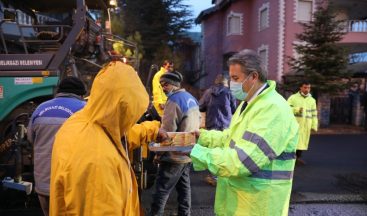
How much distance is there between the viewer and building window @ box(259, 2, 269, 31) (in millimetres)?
24566

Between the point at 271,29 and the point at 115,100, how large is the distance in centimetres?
2300

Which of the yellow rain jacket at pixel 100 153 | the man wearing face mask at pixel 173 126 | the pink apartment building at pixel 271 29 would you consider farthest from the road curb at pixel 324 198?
the pink apartment building at pixel 271 29

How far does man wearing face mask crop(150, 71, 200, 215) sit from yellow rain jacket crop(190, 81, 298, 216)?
73.6 inches

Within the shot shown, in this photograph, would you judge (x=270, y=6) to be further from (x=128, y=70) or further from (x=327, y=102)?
(x=128, y=70)

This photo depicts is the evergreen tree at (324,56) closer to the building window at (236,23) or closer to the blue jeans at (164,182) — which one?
the building window at (236,23)

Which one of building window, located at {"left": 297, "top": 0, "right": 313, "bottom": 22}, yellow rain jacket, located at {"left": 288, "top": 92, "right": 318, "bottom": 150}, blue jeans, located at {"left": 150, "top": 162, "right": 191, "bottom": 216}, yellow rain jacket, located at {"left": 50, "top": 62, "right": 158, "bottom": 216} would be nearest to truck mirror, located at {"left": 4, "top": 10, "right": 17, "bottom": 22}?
blue jeans, located at {"left": 150, "top": 162, "right": 191, "bottom": 216}

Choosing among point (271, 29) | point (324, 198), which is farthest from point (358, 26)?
point (324, 198)

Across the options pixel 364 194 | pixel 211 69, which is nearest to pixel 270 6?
pixel 211 69

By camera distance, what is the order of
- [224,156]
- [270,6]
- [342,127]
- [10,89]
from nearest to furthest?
[224,156]
[10,89]
[342,127]
[270,6]

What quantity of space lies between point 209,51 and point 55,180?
113ft

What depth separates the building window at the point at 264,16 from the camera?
24.6 m

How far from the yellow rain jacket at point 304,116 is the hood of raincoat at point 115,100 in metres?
7.02

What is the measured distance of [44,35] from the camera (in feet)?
20.0

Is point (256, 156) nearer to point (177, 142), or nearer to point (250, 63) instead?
point (250, 63)
